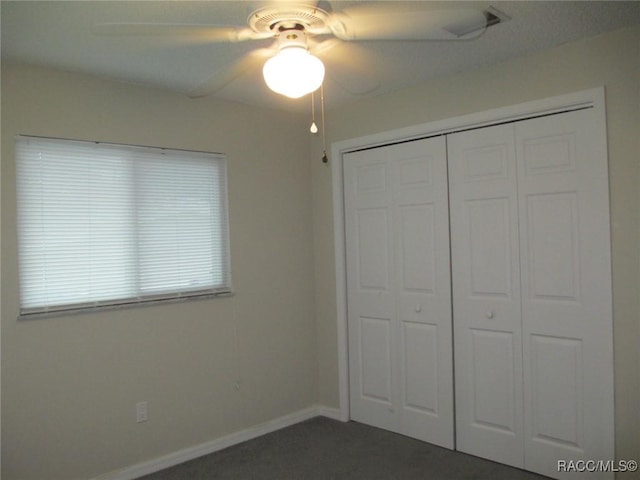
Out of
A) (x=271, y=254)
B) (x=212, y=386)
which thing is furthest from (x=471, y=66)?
(x=212, y=386)

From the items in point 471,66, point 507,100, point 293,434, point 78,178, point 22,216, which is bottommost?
point 293,434

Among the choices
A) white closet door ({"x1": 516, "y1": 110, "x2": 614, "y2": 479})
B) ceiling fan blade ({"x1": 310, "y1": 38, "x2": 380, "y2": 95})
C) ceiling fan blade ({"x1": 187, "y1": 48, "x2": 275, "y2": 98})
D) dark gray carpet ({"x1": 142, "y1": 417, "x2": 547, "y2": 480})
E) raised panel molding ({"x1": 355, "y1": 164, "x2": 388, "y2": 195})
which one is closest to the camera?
ceiling fan blade ({"x1": 187, "y1": 48, "x2": 275, "y2": 98})

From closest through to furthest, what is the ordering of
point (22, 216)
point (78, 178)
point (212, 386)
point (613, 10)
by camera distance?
point (613, 10)
point (22, 216)
point (78, 178)
point (212, 386)

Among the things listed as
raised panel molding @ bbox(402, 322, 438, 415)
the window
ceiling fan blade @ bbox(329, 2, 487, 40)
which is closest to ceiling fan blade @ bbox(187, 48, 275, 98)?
ceiling fan blade @ bbox(329, 2, 487, 40)

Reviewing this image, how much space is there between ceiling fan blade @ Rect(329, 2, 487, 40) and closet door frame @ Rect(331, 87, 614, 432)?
A: 3.87 ft

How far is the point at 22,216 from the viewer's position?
2.70 metres

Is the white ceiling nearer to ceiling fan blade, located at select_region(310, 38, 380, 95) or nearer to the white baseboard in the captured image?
ceiling fan blade, located at select_region(310, 38, 380, 95)

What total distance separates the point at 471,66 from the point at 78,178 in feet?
7.83

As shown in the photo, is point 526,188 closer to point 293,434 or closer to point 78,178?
point 293,434

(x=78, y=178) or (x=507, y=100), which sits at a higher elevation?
(x=507, y=100)

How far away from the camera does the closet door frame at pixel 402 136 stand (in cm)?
267

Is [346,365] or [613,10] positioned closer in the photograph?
[613,10]

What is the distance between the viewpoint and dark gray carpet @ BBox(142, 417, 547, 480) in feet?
9.79

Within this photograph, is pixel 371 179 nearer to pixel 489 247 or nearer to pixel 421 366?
pixel 489 247
